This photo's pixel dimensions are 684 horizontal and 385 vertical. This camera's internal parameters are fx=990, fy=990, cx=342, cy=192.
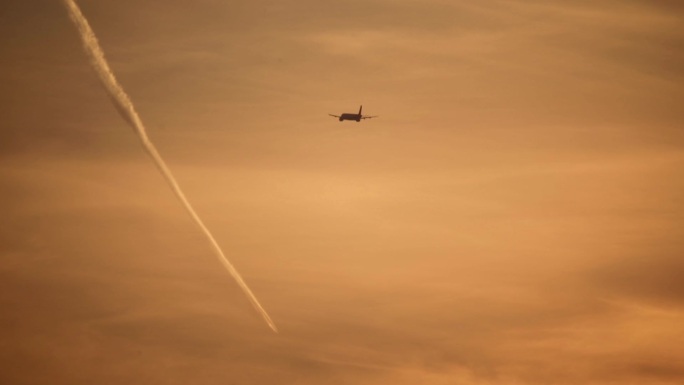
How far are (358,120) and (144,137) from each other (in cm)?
2581

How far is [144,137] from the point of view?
82.1 meters

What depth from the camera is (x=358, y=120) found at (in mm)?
100375

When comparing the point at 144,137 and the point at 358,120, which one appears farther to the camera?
the point at 358,120

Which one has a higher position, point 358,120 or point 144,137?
point 358,120
